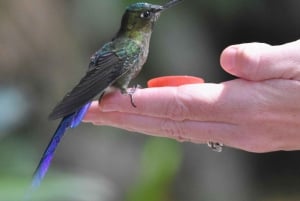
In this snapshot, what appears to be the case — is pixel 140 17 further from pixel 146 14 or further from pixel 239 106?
pixel 239 106

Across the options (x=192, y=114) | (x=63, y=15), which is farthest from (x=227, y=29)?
(x=192, y=114)

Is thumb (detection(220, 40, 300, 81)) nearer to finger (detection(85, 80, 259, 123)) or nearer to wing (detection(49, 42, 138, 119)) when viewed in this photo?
finger (detection(85, 80, 259, 123))

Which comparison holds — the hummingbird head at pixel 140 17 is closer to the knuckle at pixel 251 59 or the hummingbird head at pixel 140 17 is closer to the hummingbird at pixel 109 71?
the hummingbird at pixel 109 71

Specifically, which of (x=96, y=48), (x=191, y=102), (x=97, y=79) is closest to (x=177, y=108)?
(x=191, y=102)

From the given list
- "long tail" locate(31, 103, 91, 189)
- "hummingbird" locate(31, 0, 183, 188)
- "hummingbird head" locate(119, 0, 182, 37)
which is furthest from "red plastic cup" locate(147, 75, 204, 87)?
"hummingbird head" locate(119, 0, 182, 37)

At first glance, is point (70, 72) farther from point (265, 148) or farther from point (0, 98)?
point (265, 148)

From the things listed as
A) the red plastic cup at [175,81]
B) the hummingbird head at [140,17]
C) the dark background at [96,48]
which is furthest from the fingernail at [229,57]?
the dark background at [96,48]
